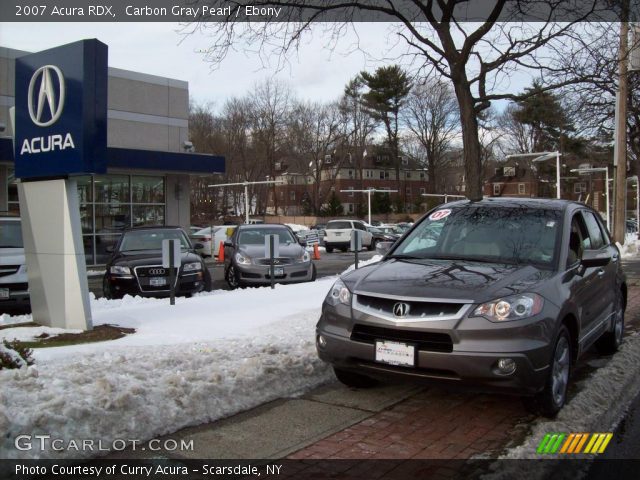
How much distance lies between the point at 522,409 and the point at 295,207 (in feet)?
301

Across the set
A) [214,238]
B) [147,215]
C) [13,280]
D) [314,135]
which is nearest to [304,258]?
[13,280]

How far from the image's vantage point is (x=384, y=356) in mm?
4391

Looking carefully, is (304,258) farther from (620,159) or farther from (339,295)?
(620,159)

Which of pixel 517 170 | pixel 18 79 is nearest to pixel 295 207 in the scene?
pixel 517 170

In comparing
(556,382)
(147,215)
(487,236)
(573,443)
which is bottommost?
(573,443)

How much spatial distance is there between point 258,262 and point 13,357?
28.6ft

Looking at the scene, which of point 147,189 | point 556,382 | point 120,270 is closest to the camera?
point 556,382

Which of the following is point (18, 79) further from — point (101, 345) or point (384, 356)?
point (384, 356)

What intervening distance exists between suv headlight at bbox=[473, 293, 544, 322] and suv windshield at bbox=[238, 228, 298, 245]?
1036 centimetres

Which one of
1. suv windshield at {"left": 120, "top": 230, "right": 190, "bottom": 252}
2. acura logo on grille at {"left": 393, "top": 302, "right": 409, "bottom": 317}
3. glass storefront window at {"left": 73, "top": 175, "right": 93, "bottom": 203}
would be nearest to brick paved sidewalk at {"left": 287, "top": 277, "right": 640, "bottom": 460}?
acura logo on grille at {"left": 393, "top": 302, "right": 409, "bottom": 317}

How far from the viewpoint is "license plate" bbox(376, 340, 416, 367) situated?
426 cm

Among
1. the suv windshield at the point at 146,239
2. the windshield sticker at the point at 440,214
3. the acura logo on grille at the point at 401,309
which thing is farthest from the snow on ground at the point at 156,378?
the suv windshield at the point at 146,239

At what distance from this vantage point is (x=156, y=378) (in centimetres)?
469

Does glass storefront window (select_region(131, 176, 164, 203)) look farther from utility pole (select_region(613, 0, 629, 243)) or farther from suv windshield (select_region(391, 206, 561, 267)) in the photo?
suv windshield (select_region(391, 206, 561, 267))
